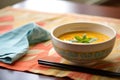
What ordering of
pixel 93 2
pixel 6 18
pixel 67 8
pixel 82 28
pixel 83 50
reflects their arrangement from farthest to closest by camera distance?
pixel 93 2 < pixel 67 8 < pixel 6 18 < pixel 82 28 < pixel 83 50

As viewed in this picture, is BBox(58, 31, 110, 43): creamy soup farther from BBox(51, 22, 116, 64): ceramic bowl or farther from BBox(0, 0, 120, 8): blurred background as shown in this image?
BBox(0, 0, 120, 8): blurred background

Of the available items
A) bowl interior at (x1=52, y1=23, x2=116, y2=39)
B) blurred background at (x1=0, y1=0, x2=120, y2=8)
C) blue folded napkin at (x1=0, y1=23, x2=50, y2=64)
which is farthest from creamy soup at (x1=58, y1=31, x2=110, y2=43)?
blurred background at (x1=0, y1=0, x2=120, y2=8)

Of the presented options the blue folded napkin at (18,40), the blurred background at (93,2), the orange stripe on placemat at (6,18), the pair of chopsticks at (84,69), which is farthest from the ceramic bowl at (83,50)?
the blurred background at (93,2)

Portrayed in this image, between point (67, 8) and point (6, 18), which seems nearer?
point (6, 18)

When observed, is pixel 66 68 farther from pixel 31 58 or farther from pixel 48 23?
pixel 48 23

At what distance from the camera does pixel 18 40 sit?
84cm

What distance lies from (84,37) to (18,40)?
26 cm

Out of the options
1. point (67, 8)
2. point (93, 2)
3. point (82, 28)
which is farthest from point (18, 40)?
point (93, 2)

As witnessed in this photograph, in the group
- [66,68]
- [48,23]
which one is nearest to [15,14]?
[48,23]

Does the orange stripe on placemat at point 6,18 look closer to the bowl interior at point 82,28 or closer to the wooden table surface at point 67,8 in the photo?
the wooden table surface at point 67,8

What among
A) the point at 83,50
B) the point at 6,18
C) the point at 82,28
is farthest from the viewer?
the point at 6,18

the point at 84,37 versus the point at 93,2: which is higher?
the point at 84,37

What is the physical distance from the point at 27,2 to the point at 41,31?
1.74ft

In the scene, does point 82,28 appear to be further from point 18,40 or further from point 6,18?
point 6,18
